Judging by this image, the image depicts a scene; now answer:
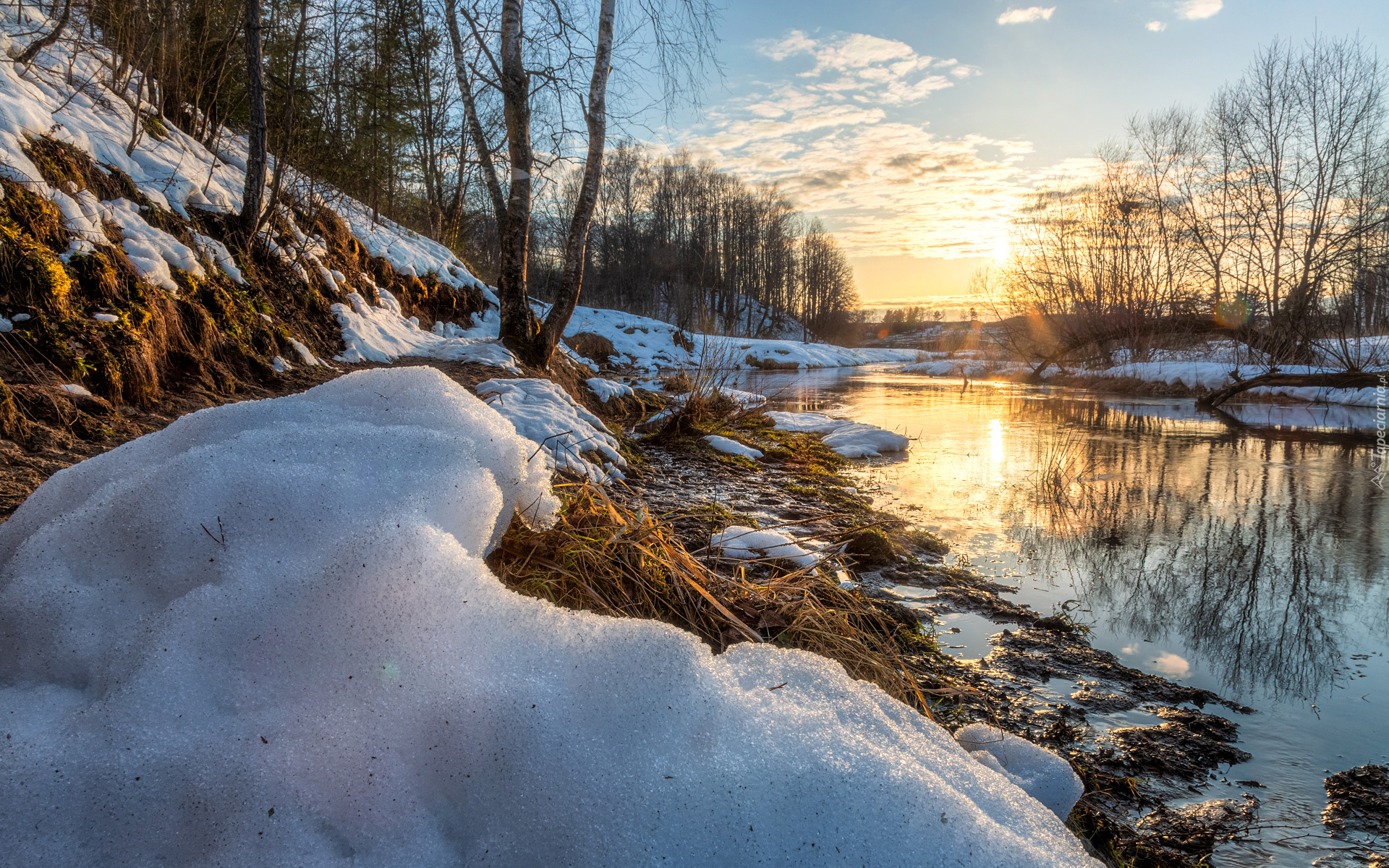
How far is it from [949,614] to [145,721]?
262 cm

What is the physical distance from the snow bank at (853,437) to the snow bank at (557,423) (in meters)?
3.01

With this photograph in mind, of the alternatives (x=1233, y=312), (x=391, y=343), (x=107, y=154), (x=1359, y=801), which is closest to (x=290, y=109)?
(x=107, y=154)

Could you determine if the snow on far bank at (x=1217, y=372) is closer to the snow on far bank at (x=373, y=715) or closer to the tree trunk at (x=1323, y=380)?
the tree trunk at (x=1323, y=380)

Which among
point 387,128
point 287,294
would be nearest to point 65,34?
point 287,294

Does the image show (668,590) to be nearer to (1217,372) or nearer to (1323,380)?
(1323,380)

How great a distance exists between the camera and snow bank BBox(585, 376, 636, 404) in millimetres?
7195

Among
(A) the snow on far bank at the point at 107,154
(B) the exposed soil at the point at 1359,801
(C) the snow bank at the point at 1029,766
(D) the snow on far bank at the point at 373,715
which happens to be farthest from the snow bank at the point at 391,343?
(B) the exposed soil at the point at 1359,801

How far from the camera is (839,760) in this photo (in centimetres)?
101

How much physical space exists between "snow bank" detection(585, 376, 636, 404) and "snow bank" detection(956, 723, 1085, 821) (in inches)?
232

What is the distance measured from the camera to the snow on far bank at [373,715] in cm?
82

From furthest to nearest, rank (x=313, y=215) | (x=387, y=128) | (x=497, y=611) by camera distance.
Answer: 1. (x=387, y=128)
2. (x=313, y=215)
3. (x=497, y=611)

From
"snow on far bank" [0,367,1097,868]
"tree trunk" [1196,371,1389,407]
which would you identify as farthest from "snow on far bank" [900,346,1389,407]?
"snow on far bank" [0,367,1097,868]

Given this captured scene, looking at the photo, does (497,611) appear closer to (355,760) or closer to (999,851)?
(355,760)

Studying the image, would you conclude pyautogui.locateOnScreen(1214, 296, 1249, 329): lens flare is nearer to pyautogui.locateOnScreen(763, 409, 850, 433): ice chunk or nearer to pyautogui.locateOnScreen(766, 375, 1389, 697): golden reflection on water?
pyautogui.locateOnScreen(766, 375, 1389, 697): golden reflection on water
